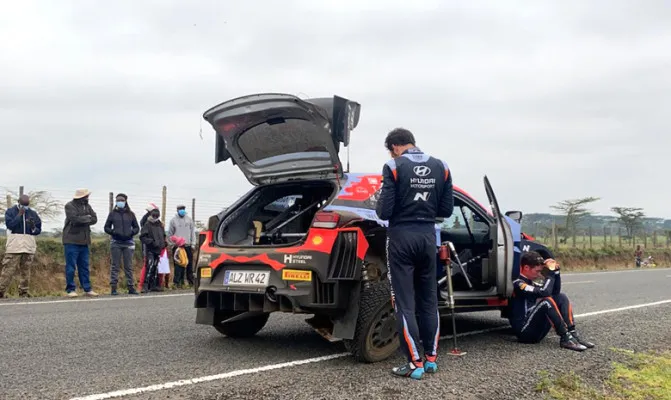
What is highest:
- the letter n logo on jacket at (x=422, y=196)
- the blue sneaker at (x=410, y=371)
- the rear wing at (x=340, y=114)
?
the rear wing at (x=340, y=114)

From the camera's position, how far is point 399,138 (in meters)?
4.69

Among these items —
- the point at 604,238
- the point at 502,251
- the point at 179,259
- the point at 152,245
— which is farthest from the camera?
the point at 604,238

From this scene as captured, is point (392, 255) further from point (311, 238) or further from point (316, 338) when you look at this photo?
point (316, 338)

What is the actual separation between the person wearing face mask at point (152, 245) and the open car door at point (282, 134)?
6.02m

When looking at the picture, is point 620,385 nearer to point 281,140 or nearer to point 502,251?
point 502,251

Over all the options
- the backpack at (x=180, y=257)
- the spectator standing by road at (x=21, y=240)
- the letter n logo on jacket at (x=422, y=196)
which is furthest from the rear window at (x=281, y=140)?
the backpack at (x=180, y=257)

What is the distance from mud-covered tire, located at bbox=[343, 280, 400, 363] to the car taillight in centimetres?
60

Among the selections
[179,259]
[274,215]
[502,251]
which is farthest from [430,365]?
[179,259]

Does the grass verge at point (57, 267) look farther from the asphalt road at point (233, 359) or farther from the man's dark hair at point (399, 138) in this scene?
the man's dark hair at point (399, 138)

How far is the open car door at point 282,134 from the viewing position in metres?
5.02

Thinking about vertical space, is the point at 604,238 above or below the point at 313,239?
below

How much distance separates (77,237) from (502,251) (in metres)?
7.29

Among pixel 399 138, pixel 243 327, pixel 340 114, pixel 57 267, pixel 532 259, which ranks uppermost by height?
pixel 340 114

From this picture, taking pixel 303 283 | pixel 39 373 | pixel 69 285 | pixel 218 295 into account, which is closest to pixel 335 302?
pixel 303 283
